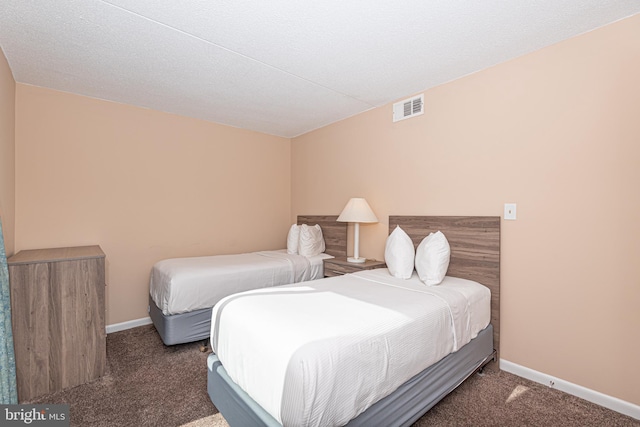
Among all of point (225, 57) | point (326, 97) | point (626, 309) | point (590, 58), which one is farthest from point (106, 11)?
point (626, 309)

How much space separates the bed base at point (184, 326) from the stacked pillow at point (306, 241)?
135cm

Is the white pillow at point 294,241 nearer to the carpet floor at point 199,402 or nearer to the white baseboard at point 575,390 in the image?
the carpet floor at point 199,402

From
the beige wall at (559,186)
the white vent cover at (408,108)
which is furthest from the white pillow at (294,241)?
the white vent cover at (408,108)

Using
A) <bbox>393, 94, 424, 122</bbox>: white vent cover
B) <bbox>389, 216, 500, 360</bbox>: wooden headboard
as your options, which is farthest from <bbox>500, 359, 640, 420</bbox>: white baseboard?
<bbox>393, 94, 424, 122</bbox>: white vent cover

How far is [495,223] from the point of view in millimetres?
2381

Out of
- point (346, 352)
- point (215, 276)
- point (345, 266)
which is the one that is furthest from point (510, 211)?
point (215, 276)

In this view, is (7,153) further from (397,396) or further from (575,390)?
(575,390)

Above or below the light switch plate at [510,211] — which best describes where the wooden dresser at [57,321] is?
below

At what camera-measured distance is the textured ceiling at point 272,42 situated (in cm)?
175

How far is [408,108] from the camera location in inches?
119

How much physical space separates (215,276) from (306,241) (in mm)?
1268

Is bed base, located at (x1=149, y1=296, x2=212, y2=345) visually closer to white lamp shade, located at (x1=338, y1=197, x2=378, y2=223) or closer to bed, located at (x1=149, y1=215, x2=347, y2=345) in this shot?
bed, located at (x1=149, y1=215, x2=347, y2=345)

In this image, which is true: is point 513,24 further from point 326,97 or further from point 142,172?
point 142,172

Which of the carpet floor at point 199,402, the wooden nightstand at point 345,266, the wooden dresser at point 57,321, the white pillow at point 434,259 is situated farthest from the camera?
the wooden nightstand at point 345,266
